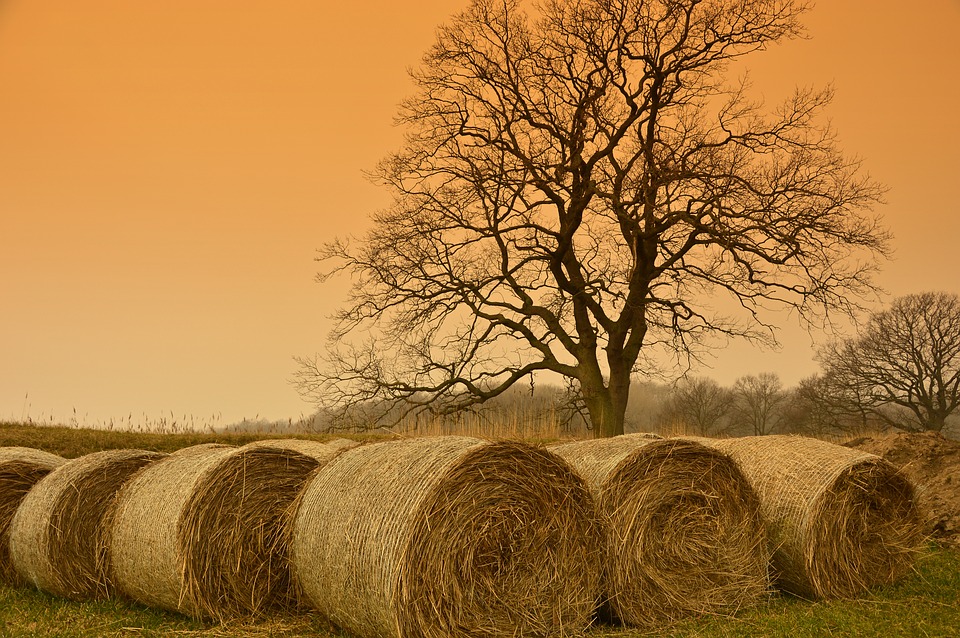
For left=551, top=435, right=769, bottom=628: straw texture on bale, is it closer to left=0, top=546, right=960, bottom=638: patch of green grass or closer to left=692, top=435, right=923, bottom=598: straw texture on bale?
left=0, top=546, right=960, bottom=638: patch of green grass

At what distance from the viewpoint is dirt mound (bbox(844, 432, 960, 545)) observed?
1021 centimetres

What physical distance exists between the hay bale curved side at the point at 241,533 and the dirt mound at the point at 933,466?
7354 mm

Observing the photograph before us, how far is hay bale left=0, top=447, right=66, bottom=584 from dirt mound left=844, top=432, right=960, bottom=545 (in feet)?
32.0

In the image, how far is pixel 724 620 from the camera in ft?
21.0

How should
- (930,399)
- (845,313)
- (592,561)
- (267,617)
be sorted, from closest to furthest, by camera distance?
(592,561), (267,617), (845,313), (930,399)

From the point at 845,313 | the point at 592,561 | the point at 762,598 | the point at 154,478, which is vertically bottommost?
the point at 762,598

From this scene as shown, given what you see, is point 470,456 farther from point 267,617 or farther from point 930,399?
Answer: point 930,399

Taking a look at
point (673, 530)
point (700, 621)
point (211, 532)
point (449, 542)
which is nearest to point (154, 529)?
point (211, 532)

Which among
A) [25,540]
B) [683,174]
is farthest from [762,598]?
[683,174]

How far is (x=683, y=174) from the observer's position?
18.3 m

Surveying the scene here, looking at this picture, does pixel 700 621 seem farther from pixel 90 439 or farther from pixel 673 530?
pixel 90 439

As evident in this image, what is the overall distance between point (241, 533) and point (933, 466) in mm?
9732

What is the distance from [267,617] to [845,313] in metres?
15.4

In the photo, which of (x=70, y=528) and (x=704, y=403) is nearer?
(x=70, y=528)
